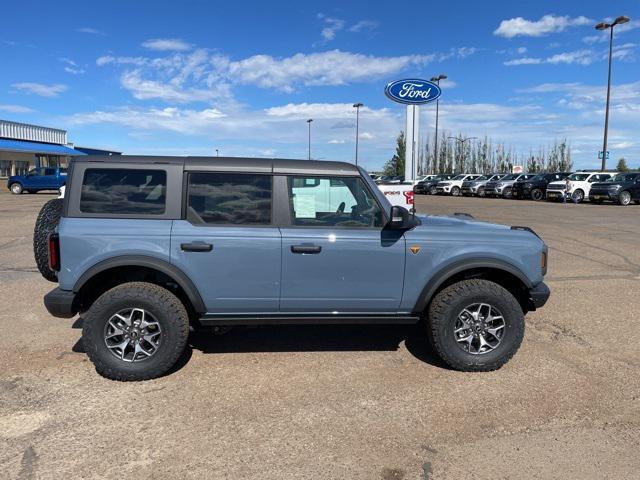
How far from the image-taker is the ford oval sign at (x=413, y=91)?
11.8 metres

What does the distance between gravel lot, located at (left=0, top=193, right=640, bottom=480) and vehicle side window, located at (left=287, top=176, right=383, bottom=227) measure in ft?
4.16

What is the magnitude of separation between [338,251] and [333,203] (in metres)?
0.44

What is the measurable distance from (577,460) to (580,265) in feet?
21.7

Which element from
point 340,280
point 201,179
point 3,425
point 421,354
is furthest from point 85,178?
point 421,354

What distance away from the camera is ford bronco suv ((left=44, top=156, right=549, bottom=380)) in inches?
155

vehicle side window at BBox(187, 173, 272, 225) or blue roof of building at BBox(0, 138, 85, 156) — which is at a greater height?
blue roof of building at BBox(0, 138, 85, 156)

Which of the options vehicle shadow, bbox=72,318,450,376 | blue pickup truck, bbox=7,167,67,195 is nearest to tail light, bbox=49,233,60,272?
vehicle shadow, bbox=72,318,450,376

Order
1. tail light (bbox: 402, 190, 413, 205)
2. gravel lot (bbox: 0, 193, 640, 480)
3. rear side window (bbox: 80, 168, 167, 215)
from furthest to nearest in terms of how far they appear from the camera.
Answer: tail light (bbox: 402, 190, 413, 205), rear side window (bbox: 80, 168, 167, 215), gravel lot (bbox: 0, 193, 640, 480)

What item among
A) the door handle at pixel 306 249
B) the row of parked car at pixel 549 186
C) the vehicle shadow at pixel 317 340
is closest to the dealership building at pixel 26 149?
the row of parked car at pixel 549 186

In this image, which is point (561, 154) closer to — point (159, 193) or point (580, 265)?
point (580, 265)

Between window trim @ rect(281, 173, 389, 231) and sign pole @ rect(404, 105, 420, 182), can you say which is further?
sign pole @ rect(404, 105, 420, 182)

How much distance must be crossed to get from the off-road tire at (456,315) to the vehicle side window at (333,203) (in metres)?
0.86

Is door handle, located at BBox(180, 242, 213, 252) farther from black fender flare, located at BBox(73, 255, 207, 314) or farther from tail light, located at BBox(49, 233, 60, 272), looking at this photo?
tail light, located at BBox(49, 233, 60, 272)

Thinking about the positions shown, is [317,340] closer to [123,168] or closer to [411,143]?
[123,168]
